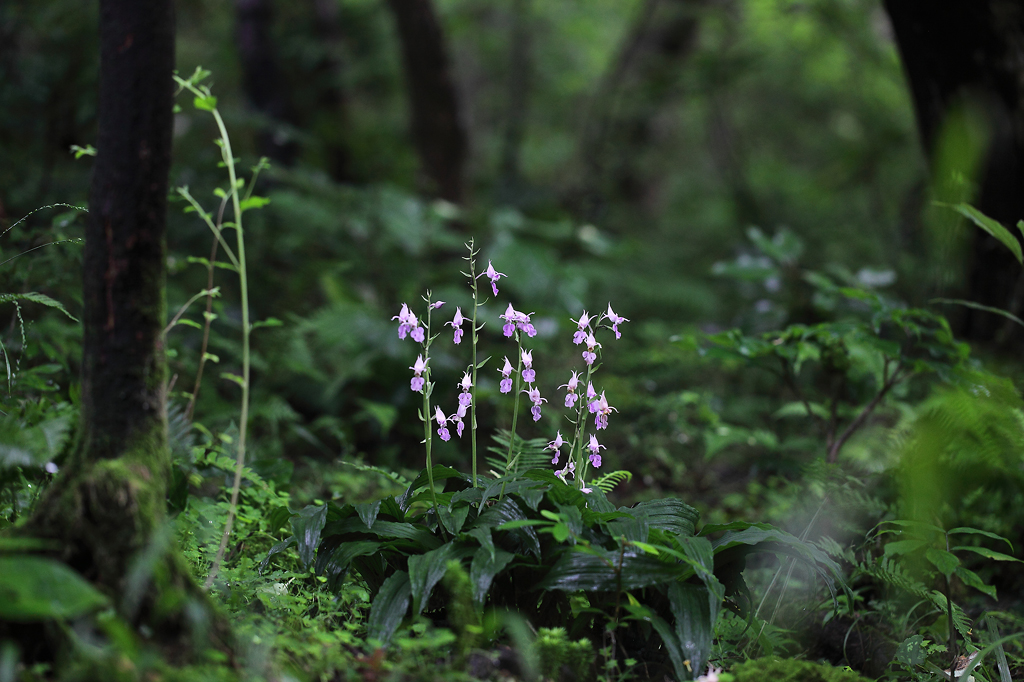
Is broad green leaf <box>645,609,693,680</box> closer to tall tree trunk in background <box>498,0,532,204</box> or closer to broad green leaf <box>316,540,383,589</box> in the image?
broad green leaf <box>316,540,383,589</box>

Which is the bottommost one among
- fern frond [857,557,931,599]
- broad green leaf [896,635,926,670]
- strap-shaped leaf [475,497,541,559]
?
broad green leaf [896,635,926,670]

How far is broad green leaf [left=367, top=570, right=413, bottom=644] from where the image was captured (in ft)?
5.28

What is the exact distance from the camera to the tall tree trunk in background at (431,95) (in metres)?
6.30

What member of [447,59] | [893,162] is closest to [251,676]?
[447,59]

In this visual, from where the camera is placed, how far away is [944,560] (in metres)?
1.86

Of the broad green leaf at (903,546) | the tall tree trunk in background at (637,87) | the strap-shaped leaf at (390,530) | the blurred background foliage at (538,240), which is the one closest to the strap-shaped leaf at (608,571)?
the strap-shaped leaf at (390,530)

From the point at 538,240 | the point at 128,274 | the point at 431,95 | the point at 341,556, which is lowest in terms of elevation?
the point at 341,556

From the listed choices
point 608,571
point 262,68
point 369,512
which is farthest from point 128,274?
point 262,68

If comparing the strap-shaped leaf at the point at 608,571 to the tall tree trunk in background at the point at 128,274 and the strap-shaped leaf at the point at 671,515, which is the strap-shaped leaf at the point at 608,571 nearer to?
the strap-shaped leaf at the point at 671,515

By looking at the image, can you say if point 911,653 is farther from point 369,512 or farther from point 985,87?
point 985,87

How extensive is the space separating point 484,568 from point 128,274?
44.9 inches

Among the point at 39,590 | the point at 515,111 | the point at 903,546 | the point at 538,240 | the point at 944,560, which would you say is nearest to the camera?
the point at 39,590

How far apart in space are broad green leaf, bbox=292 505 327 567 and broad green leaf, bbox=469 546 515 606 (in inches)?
17.3

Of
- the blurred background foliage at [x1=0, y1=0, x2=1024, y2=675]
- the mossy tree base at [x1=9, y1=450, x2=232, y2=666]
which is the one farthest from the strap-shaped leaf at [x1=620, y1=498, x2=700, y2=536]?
the mossy tree base at [x1=9, y1=450, x2=232, y2=666]
